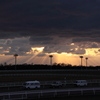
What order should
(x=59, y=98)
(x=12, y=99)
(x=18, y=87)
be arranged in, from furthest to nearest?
(x=18, y=87) < (x=59, y=98) < (x=12, y=99)

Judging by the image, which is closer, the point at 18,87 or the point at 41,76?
the point at 18,87

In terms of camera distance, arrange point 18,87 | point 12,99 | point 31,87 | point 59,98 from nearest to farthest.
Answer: point 12,99 → point 59,98 → point 31,87 → point 18,87

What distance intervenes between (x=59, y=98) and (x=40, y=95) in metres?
2.87

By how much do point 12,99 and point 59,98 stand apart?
636 cm

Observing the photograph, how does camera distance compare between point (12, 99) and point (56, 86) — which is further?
point (56, 86)

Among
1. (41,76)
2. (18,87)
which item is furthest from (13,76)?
(18,87)

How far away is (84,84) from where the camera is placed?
166ft

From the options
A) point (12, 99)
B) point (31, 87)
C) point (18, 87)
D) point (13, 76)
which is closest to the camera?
point (12, 99)

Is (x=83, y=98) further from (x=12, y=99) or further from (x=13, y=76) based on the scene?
(x=13, y=76)

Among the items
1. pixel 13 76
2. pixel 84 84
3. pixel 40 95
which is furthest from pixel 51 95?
pixel 13 76

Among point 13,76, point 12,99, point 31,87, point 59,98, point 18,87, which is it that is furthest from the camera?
point 13,76

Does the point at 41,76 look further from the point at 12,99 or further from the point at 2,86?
the point at 12,99

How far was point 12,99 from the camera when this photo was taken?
2959cm

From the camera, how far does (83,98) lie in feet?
105
